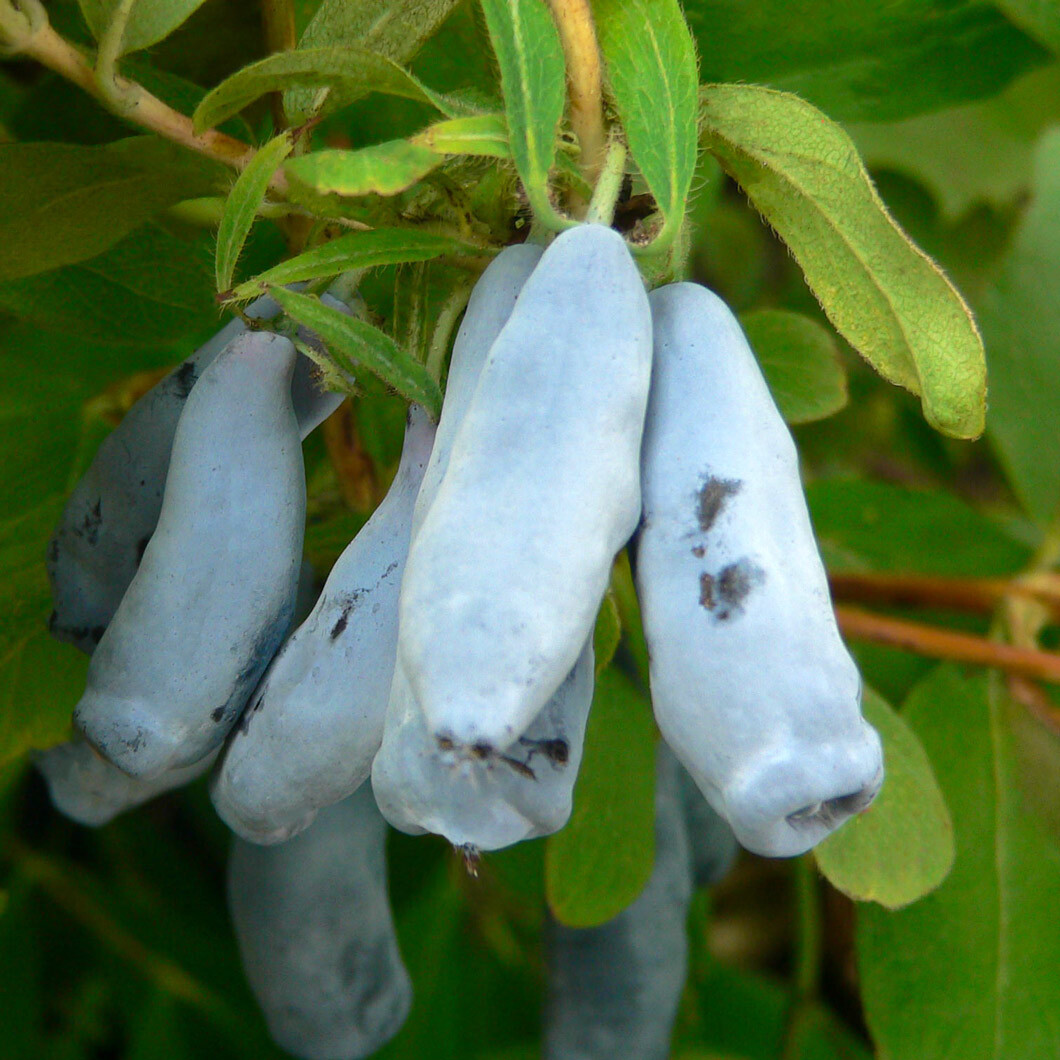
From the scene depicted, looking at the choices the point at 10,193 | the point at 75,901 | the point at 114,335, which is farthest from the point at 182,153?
the point at 75,901

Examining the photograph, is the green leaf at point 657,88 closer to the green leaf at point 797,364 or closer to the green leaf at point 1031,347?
the green leaf at point 797,364

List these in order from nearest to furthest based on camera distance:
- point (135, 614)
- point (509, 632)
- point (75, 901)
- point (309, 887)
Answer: point (509, 632)
point (135, 614)
point (309, 887)
point (75, 901)

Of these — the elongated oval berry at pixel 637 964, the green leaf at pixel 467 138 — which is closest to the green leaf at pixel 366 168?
the green leaf at pixel 467 138

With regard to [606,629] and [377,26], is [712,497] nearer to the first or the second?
[606,629]

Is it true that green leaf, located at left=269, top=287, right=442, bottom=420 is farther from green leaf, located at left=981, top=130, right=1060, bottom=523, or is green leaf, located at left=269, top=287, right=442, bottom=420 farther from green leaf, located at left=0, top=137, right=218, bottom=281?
green leaf, located at left=981, top=130, right=1060, bottom=523

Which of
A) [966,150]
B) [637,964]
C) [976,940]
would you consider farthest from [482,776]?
[966,150]

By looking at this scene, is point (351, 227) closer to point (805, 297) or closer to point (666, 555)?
point (666, 555)
